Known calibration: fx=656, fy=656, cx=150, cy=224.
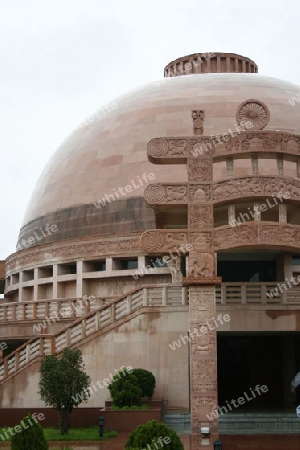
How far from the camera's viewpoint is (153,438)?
34.8 feet

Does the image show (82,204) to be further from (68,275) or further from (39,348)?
(39,348)

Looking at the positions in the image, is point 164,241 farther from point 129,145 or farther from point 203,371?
point 129,145

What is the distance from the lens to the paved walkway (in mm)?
14141

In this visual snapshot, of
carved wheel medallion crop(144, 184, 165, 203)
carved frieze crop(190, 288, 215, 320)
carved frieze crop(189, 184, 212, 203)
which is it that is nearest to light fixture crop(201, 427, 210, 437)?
carved frieze crop(190, 288, 215, 320)

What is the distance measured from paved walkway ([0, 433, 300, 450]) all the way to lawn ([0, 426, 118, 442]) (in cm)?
29

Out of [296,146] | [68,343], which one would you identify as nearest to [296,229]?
[296,146]

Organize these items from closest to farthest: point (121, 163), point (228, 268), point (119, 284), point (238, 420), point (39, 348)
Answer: point (238, 420) → point (39, 348) → point (228, 268) → point (119, 284) → point (121, 163)

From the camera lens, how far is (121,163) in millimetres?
29234

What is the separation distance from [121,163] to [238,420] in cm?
1488

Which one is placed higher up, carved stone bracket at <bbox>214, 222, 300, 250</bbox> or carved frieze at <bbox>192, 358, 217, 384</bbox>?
carved stone bracket at <bbox>214, 222, 300, 250</bbox>

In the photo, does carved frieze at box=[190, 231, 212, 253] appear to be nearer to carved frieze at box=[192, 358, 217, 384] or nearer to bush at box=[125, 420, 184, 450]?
carved frieze at box=[192, 358, 217, 384]

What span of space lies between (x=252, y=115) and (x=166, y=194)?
3.30 meters

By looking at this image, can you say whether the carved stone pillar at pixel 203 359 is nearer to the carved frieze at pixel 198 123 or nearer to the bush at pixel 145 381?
the bush at pixel 145 381

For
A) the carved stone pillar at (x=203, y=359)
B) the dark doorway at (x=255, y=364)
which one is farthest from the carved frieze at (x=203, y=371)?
the dark doorway at (x=255, y=364)
